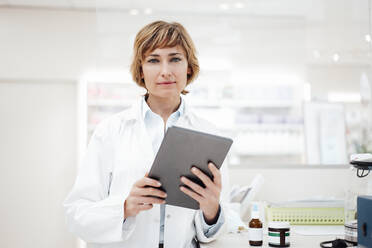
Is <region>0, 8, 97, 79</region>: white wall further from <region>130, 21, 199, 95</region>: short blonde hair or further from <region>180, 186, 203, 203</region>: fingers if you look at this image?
<region>180, 186, 203, 203</region>: fingers

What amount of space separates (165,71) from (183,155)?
0.38 metres

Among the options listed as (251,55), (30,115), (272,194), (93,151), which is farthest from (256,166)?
(30,115)

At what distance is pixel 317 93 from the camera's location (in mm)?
4883

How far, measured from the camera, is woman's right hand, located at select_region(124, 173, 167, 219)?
1376mm

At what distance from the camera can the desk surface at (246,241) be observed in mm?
1713

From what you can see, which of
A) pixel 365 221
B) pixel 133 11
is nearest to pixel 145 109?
pixel 365 221

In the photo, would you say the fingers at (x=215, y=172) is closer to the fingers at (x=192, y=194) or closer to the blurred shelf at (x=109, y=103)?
the fingers at (x=192, y=194)

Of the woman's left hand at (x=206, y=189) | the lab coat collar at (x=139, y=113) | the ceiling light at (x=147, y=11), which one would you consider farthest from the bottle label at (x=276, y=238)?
the ceiling light at (x=147, y=11)

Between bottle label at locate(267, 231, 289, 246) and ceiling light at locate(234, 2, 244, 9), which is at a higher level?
ceiling light at locate(234, 2, 244, 9)

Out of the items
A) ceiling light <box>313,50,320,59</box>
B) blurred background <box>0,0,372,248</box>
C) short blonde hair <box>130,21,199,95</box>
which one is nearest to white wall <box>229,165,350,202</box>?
short blonde hair <box>130,21,199,95</box>

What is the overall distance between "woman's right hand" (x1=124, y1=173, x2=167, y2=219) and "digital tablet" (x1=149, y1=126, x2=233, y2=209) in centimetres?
2

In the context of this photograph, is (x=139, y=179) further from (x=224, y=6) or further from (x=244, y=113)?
(x=224, y=6)

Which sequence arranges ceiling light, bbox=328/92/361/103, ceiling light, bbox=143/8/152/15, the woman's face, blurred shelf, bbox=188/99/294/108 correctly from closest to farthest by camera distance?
the woman's face < ceiling light, bbox=328/92/361/103 < ceiling light, bbox=143/8/152/15 < blurred shelf, bbox=188/99/294/108

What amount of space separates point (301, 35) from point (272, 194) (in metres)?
2.62
